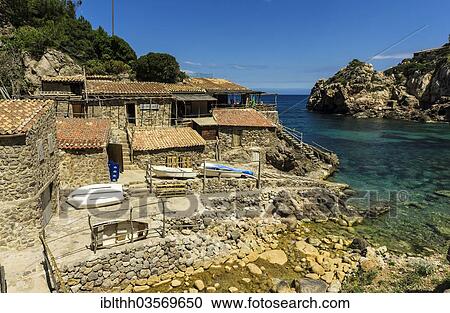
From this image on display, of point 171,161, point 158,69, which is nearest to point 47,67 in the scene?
point 158,69

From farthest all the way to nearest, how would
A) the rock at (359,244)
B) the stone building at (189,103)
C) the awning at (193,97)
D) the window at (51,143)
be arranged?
the stone building at (189,103), the awning at (193,97), the rock at (359,244), the window at (51,143)

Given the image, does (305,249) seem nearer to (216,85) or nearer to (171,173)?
(171,173)

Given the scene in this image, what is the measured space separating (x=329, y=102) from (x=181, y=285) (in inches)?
4300

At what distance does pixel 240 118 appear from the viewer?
32031 mm

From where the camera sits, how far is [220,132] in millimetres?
30281

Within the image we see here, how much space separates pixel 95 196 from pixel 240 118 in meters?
17.6

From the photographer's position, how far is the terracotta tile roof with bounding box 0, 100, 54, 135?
42.1ft

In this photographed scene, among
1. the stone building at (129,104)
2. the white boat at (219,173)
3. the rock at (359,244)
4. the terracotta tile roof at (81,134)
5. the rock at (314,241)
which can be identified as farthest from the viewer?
the stone building at (129,104)

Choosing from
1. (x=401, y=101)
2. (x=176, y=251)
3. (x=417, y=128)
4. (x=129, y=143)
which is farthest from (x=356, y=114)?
(x=176, y=251)

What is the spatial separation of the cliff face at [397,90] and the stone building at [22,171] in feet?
313

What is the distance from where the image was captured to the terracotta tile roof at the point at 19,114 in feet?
42.1

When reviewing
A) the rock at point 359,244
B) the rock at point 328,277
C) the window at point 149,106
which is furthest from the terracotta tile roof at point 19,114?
the rock at point 359,244

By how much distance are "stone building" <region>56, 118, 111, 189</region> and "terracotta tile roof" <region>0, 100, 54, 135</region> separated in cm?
505

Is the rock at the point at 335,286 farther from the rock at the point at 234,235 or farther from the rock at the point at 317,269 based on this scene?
the rock at the point at 234,235
